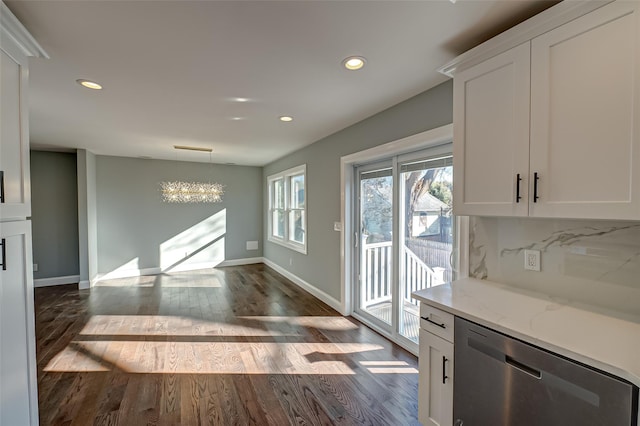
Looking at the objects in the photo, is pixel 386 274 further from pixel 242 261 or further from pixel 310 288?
pixel 242 261

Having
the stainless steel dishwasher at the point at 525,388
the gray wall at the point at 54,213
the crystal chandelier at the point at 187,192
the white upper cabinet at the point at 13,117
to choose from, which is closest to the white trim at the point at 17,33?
the white upper cabinet at the point at 13,117

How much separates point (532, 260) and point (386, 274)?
165cm

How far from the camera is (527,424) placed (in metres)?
1.24

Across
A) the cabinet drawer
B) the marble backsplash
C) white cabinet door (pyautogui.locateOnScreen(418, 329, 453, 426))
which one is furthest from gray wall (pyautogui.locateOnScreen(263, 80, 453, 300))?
white cabinet door (pyautogui.locateOnScreen(418, 329, 453, 426))

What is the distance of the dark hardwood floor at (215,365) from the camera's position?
199cm

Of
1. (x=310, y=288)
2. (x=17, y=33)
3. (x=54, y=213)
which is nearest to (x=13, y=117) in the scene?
(x=17, y=33)

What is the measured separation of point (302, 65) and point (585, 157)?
1707 millimetres

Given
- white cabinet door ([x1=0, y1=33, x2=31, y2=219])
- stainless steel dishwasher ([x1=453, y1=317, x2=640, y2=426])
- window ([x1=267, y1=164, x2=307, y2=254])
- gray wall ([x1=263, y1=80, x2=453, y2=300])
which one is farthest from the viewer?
window ([x1=267, y1=164, x2=307, y2=254])

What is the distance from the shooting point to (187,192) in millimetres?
4859

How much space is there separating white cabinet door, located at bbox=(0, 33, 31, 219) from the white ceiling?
0.82 ft

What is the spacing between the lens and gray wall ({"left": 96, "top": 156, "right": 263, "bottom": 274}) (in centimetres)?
552

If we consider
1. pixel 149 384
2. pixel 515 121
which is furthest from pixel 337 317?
pixel 515 121

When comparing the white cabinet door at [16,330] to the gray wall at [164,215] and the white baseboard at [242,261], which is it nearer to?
the gray wall at [164,215]

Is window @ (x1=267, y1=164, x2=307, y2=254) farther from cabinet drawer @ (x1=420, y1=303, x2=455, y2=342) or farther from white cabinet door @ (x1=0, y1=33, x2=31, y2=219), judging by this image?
white cabinet door @ (x1=0, y1=33, x2=31, y2=219)
